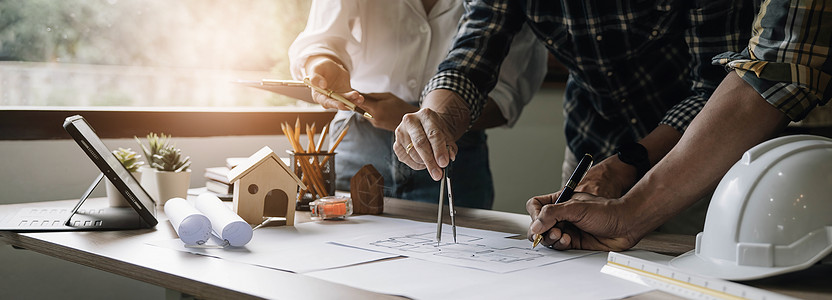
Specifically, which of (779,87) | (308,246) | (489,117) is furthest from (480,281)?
(489,117)

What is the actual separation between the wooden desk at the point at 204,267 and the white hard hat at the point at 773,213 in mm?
34

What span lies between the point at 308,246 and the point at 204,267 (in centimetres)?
19

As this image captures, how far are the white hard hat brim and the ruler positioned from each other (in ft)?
0.19

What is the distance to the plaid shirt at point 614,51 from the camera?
4.74 ft

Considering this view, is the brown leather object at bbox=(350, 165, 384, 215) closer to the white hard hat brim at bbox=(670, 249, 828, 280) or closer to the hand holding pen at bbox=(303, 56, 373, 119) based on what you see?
the hand holding pen at bbox=(303, 56, 373, 119)

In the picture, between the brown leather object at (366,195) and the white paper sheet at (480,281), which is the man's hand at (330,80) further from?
the white paper sheet at (480,281)

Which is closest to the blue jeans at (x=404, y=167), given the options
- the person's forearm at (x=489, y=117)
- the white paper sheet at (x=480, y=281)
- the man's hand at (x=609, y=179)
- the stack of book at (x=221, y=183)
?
the person's forearm at (x=489, y=117)

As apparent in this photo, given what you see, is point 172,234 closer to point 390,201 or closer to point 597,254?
point 390,201

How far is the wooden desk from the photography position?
2.74 ft

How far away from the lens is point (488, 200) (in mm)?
2053

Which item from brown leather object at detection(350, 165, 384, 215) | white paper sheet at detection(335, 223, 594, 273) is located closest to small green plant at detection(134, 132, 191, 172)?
brown leather object at detection(350, 165, 384, 215)

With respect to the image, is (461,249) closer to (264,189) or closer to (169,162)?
(264,189)

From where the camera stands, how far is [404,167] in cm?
190

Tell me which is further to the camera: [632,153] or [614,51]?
[614,51]
